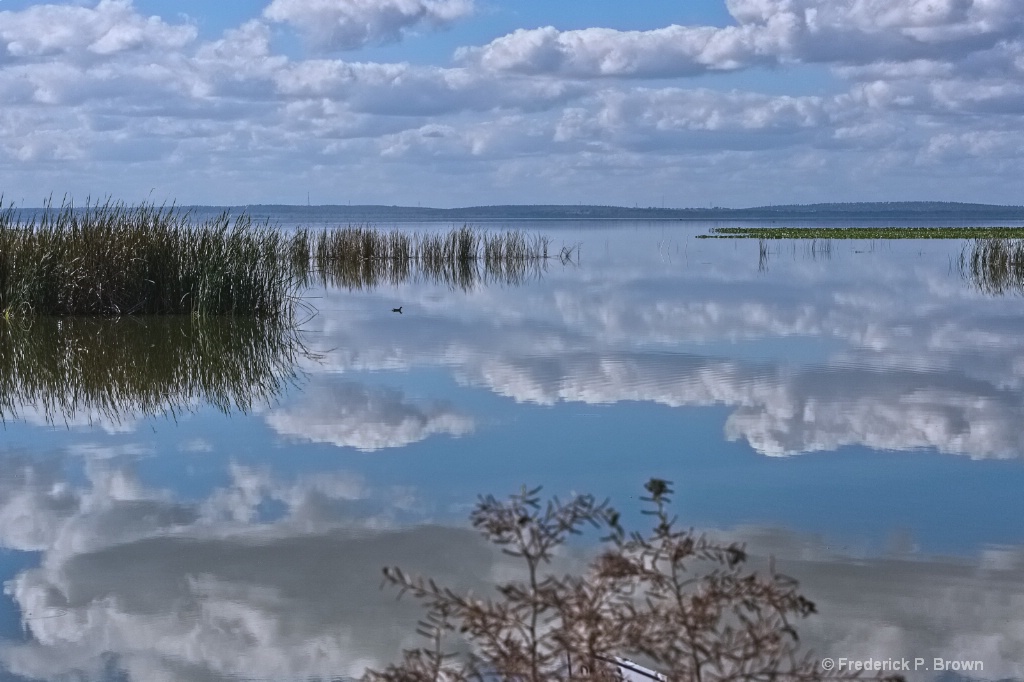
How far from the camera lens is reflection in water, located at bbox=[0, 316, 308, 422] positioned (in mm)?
8570

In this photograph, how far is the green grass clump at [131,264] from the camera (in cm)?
1311

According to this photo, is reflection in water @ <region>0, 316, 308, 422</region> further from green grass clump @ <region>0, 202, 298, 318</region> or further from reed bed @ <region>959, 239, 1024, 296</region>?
reed bed @ <region>959, 239, 1024, 296</region>

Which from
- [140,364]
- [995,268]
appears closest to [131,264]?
[140,364]

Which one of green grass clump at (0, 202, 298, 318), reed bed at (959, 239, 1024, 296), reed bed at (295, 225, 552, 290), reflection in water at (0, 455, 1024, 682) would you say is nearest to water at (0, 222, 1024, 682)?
reflection in water at (0, 455, 1024, 682)

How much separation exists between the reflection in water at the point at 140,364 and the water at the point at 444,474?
2.2 inches

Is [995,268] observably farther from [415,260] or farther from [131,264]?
[131,264]

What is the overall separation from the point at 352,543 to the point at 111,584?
3.21 feet

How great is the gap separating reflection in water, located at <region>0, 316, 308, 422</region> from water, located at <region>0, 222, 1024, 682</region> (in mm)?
55

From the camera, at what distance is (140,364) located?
402 inches

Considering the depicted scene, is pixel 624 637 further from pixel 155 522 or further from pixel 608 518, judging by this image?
pixel 155 522

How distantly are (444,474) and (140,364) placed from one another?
483cm

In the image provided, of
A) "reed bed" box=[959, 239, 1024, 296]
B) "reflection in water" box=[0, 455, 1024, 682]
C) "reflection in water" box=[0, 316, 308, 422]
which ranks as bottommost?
"reflection in water" box=[0, 455, 1024, 682]

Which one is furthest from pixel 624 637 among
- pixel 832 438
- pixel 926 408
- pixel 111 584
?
pixel 926 408

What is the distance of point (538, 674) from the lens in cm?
222
